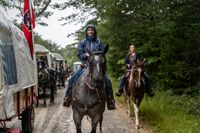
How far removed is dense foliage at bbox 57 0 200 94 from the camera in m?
6.85

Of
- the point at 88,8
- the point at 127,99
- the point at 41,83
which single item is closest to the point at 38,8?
the point at 88,8

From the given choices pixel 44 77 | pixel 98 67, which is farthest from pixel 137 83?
pixel 44 77

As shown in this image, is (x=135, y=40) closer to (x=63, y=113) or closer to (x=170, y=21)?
(x=170, y=21)

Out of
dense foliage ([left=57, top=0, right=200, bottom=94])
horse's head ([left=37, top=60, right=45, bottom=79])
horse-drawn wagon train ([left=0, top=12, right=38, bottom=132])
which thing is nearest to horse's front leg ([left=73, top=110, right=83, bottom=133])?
horse-drawn wagon train ([left=0, top=12, right=38, bottom=132])

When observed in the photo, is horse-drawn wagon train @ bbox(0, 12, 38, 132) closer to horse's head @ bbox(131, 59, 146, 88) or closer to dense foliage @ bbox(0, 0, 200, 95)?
horse's head @ bbox(131, 59, 146, 88)

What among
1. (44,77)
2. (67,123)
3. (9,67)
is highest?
(9,67)

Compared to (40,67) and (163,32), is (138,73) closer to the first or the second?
(163,32)

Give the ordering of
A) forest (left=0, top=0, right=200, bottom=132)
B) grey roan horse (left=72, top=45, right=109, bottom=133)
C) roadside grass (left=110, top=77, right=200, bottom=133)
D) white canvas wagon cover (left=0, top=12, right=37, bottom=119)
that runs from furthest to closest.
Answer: forest (left=0, top=0, right=200, bottom=132) → roadside grass (left=110, top=77, right=200, bottom=133) → grey roan horse (left=72, top=45, right=109, bottom=133) → white canvas wagon cover (left=0, top=12, right=37, bottom=119)

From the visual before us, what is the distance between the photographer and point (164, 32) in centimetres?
821

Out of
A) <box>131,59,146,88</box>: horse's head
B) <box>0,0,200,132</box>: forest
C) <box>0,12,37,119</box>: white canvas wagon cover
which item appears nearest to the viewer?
<box>0,12,37,119</box>: white canvas wagon cover

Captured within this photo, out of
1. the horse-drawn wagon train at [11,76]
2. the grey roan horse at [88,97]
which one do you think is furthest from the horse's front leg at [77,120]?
the horse-drawn wagon train at [11,76]

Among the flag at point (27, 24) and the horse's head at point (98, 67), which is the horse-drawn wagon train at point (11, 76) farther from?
the horse's head at point (98, 67)

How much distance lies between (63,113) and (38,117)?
3.48 feet

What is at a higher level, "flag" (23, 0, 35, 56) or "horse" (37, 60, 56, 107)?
"flag" (23, 0, 35, 56)
